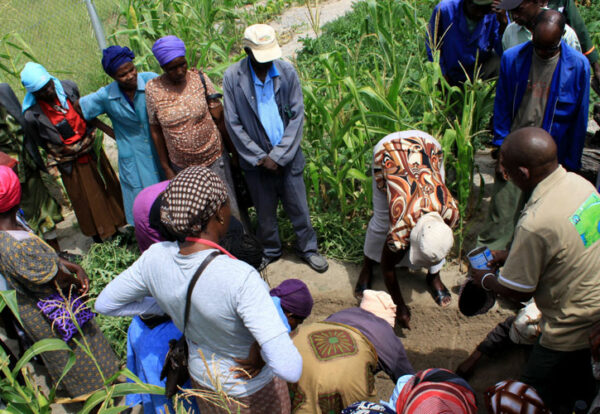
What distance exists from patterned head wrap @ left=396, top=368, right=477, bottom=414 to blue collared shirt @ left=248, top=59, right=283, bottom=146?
1.79 metres

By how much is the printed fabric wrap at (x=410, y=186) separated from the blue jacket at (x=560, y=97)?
27.9 inches

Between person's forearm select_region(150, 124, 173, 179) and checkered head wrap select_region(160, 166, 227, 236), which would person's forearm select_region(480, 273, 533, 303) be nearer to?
checkered head wrap select_region(160, 166, 227, 236)

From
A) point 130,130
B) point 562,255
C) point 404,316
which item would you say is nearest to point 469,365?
point 404,316

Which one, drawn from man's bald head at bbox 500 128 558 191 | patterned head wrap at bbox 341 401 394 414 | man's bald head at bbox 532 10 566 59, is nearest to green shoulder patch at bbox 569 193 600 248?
man's bald head at bbox 500 128 558 191

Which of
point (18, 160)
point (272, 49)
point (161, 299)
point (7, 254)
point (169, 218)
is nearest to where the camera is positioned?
point (169, 218)

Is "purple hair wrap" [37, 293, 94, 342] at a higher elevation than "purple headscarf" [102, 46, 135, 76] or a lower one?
lower

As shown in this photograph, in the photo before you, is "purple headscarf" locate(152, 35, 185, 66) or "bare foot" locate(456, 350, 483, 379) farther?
"purple headscarf" locate(152, 35, 185, 66)

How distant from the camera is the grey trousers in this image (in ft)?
10.8

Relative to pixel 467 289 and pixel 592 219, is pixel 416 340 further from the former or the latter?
pixel 592 219

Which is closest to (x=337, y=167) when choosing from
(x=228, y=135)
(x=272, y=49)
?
(x=228, y=135)

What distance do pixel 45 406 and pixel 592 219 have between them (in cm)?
193

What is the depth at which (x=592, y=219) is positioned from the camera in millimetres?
1782

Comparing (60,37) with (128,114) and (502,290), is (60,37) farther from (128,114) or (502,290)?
(502,290)

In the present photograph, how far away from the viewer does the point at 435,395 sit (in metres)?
1.77
